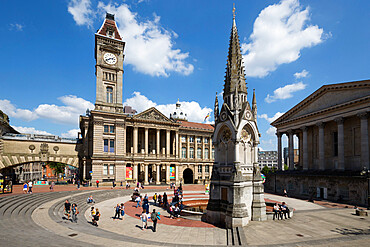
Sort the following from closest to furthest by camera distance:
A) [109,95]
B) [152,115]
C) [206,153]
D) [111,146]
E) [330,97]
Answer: [330,97] < [111,146] < [109,95] < [152,115] < [206,153]

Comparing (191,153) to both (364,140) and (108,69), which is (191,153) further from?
A: (364,140)

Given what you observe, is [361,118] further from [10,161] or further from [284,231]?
[10,161]

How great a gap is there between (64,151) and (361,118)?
189 feet

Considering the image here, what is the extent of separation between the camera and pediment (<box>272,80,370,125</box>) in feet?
115

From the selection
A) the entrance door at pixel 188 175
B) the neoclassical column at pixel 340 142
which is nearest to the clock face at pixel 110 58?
the entrance door at pixel 188 175

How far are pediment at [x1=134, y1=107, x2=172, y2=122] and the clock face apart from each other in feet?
45.3

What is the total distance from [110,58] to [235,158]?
140 feet

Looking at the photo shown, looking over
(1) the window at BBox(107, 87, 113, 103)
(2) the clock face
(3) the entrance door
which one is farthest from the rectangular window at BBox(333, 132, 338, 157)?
(2) the clock face

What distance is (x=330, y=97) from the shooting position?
134 feet

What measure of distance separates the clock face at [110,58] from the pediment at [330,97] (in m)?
41.2

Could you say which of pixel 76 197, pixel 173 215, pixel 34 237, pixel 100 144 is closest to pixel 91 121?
pixel 100 144

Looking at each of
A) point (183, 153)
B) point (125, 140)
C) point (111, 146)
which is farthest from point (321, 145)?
point (111, 146)

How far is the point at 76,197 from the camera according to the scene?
32.1m

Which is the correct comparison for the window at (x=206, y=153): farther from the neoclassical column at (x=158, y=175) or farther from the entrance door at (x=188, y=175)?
the neoclassical column at (x=158, y=175)
